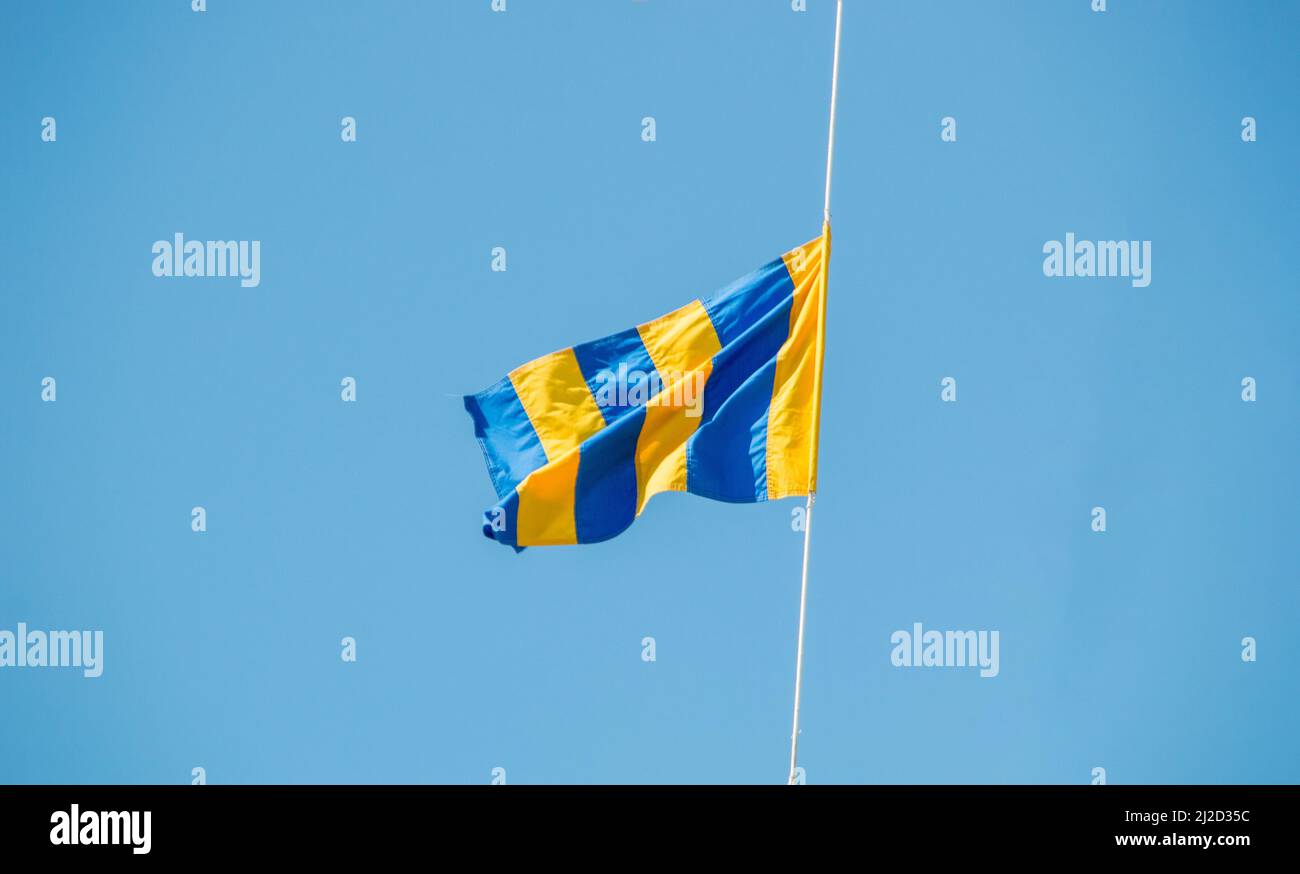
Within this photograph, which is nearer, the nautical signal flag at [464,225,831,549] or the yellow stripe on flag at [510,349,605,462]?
the nautical signal flag at [464,225,831,549]

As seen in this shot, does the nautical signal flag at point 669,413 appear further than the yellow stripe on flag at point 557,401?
No

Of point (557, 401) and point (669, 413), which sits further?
point (557, 401)

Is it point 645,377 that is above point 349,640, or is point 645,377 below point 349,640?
above
